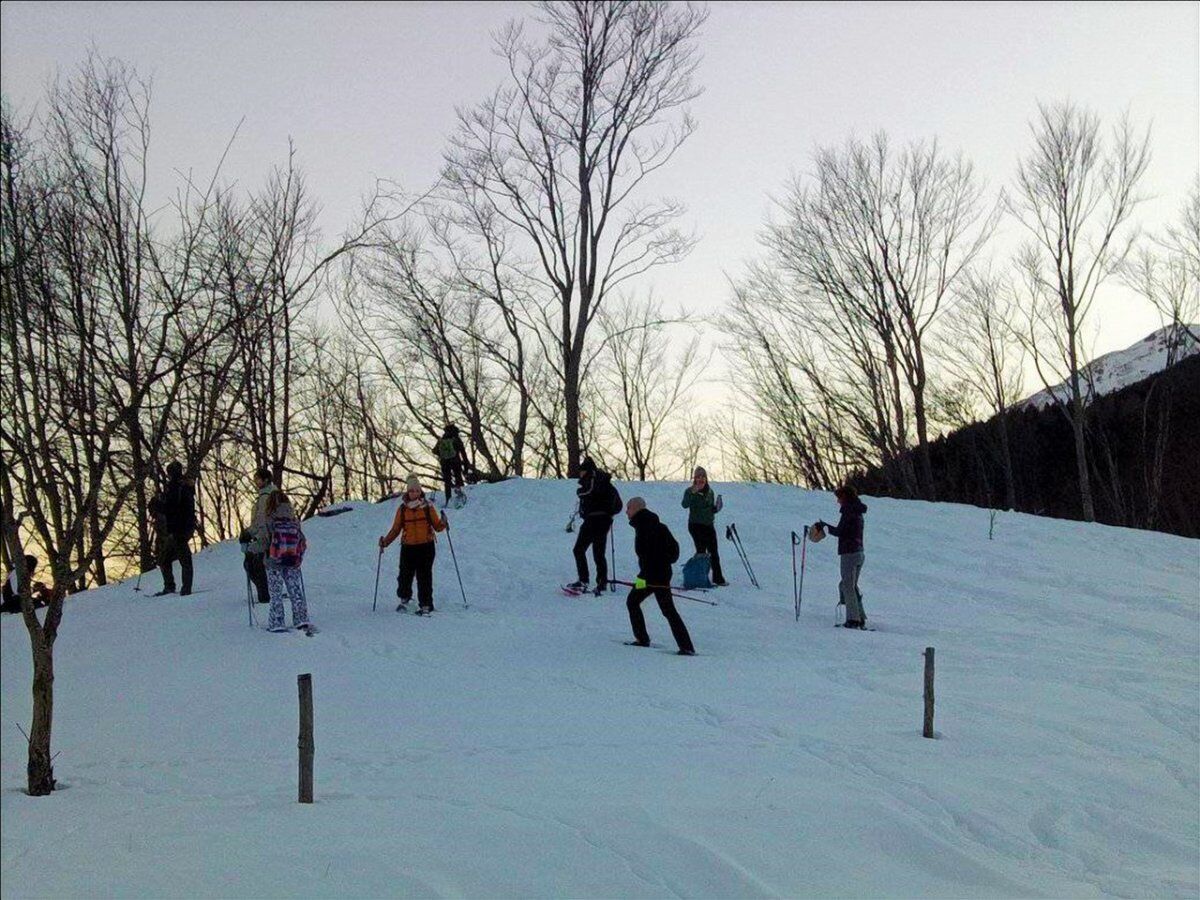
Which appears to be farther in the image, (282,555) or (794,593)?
(794,593)

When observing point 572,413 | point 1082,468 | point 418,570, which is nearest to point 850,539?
point 418,570

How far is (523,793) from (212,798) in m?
2.41

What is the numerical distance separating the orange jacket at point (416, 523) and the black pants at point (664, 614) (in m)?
3.25

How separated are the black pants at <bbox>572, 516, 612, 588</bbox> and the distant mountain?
26.9 m

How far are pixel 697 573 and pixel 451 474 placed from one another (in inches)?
401

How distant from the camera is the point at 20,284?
21.9 feet

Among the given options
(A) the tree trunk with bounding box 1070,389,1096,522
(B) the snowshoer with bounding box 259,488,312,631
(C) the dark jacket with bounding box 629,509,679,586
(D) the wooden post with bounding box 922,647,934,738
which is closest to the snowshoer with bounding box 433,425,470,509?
(B) the snowshoer with bounding box 259,488,312,631

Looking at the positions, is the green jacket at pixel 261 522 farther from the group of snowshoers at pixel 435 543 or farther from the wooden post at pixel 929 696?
the wooden post at pixel 929 696

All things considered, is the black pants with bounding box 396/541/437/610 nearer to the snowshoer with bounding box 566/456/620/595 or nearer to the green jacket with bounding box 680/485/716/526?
the snowshoer with bounding box 566/456/620/595

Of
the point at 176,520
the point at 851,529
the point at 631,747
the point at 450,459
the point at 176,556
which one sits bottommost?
the point at 631,747

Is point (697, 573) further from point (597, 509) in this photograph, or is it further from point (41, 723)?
point (41, 723)

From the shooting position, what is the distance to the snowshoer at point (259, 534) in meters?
13.8

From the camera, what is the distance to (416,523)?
14.5 meters

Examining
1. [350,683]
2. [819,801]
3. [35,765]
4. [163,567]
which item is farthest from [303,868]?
[163,567]
